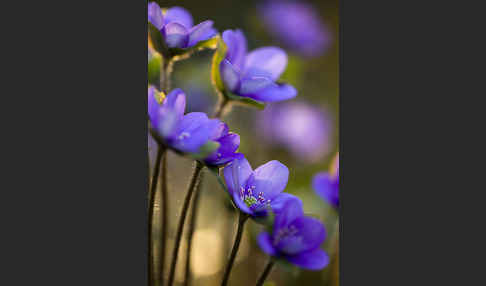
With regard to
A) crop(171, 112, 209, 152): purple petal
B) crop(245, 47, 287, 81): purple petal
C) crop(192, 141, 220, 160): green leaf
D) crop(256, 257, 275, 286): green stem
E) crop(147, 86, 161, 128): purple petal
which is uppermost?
crop(245, 47, 287, 81): purple petal

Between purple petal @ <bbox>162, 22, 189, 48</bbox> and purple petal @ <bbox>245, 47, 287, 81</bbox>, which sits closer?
purple petal @ <bbox>162, 22, 189, 48</bbox>

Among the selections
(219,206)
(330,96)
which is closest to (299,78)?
(330,96)

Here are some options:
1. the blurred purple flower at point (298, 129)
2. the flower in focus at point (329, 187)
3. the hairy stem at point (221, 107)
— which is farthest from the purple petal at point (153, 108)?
the blurred purple flower at point (298, 129)

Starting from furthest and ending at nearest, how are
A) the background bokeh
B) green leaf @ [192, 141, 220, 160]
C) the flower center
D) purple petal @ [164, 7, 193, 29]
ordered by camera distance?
the background bokeh → purple petal @ [164, 7, 193, 29] → the flower center → green leaf @ [192, 141, 220, 160]

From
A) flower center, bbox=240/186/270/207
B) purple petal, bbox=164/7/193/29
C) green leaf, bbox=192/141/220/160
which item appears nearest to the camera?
green leaf, bbox=192/141/220/160

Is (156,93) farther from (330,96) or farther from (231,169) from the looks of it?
(330,96)

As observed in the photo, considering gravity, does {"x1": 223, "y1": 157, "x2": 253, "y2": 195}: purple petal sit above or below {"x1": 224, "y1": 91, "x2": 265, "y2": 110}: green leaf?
below

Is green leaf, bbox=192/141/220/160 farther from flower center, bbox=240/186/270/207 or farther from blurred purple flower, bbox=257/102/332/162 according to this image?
blurred purple flower, bbox=257/102/332/162

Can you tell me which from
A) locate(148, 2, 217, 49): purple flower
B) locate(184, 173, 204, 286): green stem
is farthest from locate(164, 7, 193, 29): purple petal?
locate(184, 173, 204, 286): green stem
